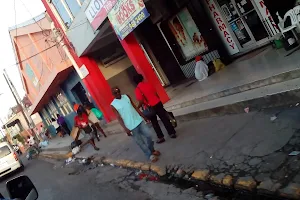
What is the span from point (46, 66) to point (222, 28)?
41.9ft

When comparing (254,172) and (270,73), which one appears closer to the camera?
(254,172)

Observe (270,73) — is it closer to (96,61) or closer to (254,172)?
(254,172)

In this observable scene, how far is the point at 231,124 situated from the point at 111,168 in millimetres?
3911

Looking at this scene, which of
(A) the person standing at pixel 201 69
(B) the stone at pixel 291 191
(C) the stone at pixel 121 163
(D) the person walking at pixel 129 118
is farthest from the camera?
(A) the person standing at pixel 201 69

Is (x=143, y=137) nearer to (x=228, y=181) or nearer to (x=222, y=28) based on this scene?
(x=228, y=181)

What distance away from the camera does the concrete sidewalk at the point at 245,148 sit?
3898 millimetres

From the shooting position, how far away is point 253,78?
703 centimetres

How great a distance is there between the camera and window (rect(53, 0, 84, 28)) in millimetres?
12708

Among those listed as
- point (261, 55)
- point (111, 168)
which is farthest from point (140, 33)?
point (111, 168)

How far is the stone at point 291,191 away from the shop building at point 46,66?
1395 centimetres

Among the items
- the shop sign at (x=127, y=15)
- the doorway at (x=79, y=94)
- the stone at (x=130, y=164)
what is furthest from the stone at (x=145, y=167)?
the doorway at (x=79, y=94)

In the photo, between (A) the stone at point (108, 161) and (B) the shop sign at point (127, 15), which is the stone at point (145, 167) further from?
(B) the shop sign at point (127, 15)

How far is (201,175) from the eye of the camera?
4.89m

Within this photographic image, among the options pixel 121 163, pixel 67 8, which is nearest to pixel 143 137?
pixel 121 163
